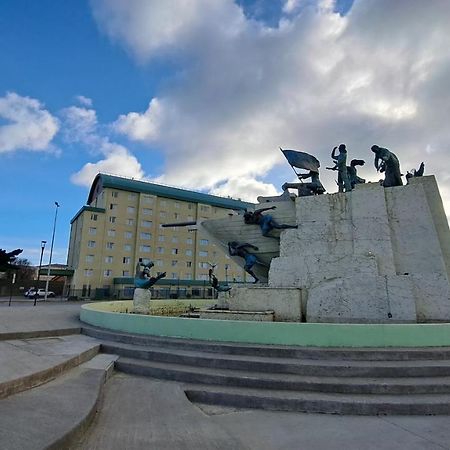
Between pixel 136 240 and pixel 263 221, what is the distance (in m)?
39.0

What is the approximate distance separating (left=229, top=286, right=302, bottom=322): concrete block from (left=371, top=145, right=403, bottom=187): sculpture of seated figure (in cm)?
523

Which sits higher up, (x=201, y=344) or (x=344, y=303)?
(x=344, y=303)

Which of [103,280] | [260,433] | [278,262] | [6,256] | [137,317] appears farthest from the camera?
[103,280]

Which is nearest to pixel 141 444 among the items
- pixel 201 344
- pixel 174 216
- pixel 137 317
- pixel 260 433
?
pixel 260 433

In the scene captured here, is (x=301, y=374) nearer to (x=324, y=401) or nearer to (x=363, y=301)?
(x=324, y=401)

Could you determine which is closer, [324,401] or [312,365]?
[324,401]

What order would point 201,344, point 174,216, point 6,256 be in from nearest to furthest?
point 201,344 < point 6,256 < point 174,216

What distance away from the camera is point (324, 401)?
509 cm

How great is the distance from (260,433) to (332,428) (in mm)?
993

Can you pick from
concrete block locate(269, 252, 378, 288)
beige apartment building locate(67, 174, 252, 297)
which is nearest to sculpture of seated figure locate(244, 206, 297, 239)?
concrete block locate(269, 252, 378, 288)

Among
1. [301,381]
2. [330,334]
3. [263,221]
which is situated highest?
[263,221]

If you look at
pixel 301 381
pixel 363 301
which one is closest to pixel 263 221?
pixel 363 301

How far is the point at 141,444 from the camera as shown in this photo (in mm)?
3648

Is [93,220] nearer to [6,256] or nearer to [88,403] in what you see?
[6,256]
